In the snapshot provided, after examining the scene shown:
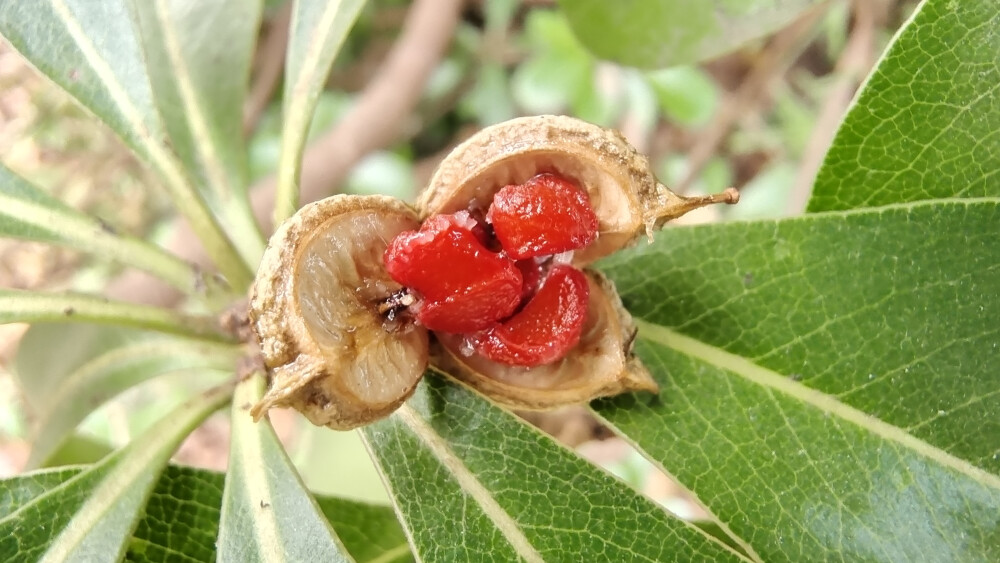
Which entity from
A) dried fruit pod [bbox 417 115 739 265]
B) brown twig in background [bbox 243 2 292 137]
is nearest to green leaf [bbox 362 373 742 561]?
dried fruit pod [bbox 417 115 739 265]

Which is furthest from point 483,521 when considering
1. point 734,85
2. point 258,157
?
point 734,85

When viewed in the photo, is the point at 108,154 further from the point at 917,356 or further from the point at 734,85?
the point at 917,356

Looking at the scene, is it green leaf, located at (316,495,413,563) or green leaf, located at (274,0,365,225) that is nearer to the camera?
green leaf, located at (274,0,365,225)

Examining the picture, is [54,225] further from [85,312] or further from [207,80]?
[207,80]

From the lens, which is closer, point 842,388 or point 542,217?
point 542,217

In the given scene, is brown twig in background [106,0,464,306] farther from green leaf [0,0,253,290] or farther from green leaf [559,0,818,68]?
green leaf [0,0,253,290]

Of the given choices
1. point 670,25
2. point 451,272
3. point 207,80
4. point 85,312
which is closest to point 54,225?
point 85,312

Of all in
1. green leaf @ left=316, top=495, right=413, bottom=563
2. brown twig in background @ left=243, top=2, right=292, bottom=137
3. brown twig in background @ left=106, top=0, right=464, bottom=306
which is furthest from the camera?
brown twig in background @ left=243, top=2, right=292, bottom=137
